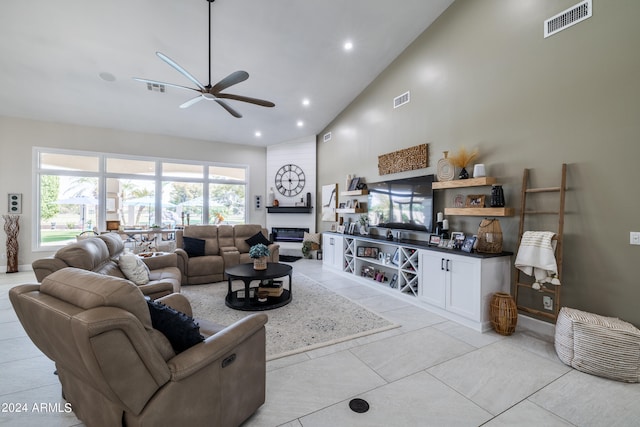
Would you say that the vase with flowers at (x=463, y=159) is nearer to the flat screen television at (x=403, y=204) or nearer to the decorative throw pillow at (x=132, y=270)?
the flat screen television at (x=403, y=204)

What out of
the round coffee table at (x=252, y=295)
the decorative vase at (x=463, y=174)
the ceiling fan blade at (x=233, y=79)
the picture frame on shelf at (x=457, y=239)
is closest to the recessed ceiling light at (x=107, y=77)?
the ceiling fan blade at (x=233, y=79)

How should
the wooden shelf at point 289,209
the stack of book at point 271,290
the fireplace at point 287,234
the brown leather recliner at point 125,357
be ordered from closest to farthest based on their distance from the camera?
the brown leather recliner at point 125,357, the stack of book at point 271,290, the wooden shelf at point 289,209, the fireplace at point 287,234

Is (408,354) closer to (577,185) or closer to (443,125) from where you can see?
(577,185)

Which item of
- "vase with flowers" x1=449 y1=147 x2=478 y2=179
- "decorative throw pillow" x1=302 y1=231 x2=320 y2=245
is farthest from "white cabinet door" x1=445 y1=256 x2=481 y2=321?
"decorative throw pillow" x1=302 y1=231 x2=320 y2=245

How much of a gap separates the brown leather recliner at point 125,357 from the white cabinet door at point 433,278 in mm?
2780

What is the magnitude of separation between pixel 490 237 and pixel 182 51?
521 centimetres

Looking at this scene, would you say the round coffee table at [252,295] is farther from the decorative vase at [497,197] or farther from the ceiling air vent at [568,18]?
the ceiling air vent at [568,18]

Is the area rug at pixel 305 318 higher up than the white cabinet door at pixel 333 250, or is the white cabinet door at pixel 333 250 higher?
the white cabinet door at pixel 333 250

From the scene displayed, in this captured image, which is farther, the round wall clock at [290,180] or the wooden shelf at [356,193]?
the round wall clock at [290,180]

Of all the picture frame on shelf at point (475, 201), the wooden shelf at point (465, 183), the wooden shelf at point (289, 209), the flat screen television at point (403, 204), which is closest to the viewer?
the wooden shelf at point (465, 183)

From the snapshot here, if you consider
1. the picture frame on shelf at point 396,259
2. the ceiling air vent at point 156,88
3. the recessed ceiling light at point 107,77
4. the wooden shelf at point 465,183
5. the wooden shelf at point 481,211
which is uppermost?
the recessed ceiling light at point 107,77

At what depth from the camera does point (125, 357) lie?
113cm

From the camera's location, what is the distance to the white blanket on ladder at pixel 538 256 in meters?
2.81

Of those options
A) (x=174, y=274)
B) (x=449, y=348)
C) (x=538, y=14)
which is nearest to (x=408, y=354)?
(x=449, y=348)
